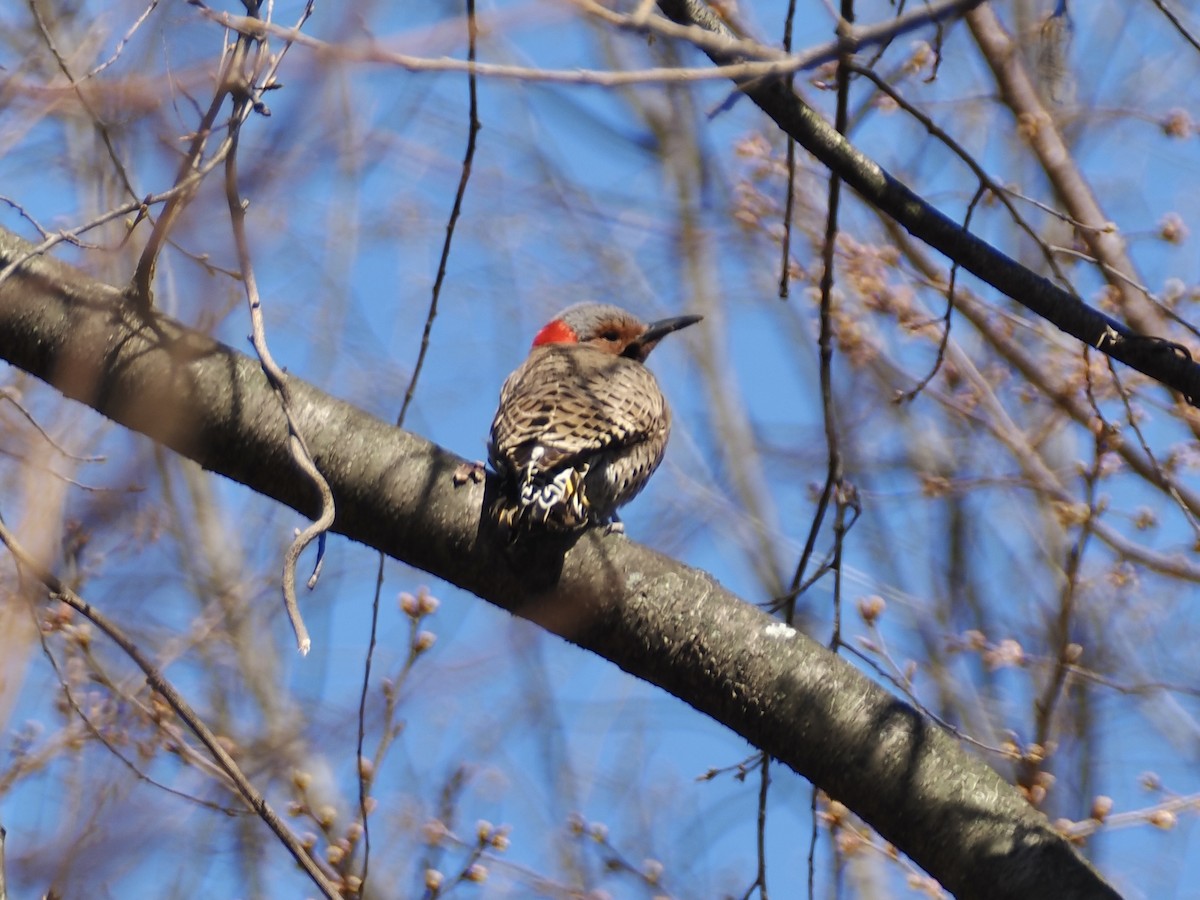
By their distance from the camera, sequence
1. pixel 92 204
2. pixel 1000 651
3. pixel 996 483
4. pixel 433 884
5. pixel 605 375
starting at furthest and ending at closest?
pixel 92 204, pixel 996 483, pixel 1000 651, pixel 605 375, pixel 433 884

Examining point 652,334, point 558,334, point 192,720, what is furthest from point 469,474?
point 558,334

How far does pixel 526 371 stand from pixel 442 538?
6.71ft

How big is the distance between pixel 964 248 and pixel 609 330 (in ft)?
10.2

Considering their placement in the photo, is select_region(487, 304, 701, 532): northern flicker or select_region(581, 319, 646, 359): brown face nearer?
select_region(487, 304, 701, 532): northern flicker

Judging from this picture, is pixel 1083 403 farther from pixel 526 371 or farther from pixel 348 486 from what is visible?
pixel 348 486

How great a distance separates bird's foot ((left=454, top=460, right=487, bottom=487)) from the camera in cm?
320

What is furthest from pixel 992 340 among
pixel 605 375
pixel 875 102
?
pixel 605 375

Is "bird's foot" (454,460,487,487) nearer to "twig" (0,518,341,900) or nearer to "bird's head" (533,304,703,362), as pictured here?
"twig" (0,518,341,900)

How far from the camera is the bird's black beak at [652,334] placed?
612 centimetres

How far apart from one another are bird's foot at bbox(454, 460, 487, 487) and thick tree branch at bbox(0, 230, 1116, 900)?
0.02m

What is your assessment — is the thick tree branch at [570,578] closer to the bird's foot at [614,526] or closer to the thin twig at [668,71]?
the bird's foot at [614,526]

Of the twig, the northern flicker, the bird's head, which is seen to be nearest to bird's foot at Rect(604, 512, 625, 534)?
the northern flicker

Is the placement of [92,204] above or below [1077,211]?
below

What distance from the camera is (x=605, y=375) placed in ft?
16.4
